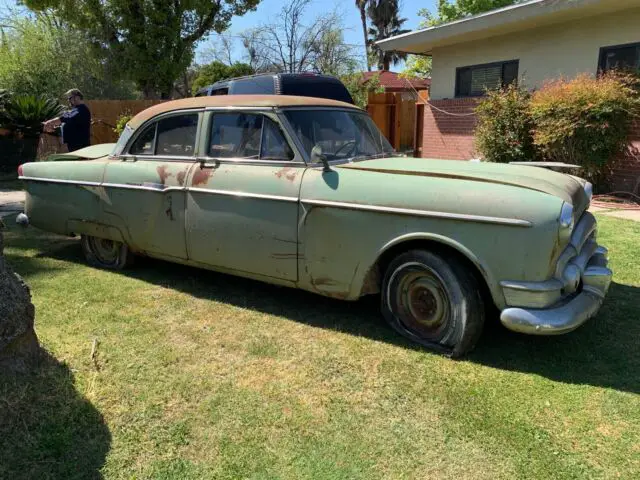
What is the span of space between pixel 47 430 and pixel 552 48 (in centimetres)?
1061

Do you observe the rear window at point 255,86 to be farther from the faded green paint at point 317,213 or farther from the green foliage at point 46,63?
the green foliage at point 46,63

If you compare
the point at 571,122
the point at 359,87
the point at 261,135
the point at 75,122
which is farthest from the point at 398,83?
the point at 261,135

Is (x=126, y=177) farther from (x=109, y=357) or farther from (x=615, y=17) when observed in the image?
(x=615, y=17)

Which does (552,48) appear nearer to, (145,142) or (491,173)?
(491,173)

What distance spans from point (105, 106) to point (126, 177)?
1331 centimetres

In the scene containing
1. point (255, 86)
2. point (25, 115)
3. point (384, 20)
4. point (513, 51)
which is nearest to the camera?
point (255, 86)

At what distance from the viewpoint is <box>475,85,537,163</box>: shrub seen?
31.3ft

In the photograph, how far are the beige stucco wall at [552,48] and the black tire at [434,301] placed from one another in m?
7.84

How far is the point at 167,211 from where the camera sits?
4.45 meters

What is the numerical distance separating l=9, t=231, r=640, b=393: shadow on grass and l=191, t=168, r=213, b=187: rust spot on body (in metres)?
0.99

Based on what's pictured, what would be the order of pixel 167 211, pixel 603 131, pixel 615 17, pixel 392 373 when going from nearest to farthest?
pixel 392 373 → pixel 167 211 → pixel 603 131 → pixel 615 17

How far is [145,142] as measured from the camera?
4848 millimetres

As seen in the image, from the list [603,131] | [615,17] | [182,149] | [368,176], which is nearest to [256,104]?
[182,149]

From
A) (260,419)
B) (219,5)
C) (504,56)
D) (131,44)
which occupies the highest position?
(219,5)
